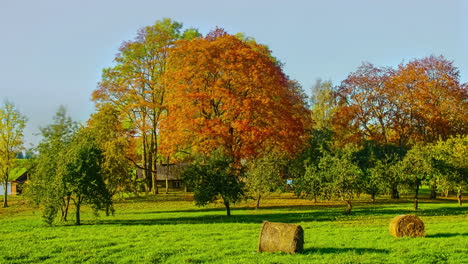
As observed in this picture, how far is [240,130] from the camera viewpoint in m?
35.1

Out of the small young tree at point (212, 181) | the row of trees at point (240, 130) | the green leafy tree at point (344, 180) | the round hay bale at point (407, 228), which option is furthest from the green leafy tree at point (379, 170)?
the round hay bale at point (407, 228)

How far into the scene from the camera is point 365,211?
1186 inches

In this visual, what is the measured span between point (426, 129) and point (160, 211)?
103 ft

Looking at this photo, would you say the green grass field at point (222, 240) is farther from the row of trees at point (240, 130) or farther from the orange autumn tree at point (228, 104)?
the orange autumn tree at point (228, 104)

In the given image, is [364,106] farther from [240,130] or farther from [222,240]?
[222,240]

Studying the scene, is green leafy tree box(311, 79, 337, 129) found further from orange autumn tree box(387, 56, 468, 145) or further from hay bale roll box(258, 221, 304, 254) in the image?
hay bale roll box(258, 221, 304, 254)

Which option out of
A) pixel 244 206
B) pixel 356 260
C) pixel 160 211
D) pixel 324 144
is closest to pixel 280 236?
pixel 356 260

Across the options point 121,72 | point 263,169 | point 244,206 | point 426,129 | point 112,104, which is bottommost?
point 244,206

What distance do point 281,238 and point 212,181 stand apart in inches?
557

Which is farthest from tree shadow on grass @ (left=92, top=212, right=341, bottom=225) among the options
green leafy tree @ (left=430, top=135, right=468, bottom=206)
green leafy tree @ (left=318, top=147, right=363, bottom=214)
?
green leafy tree @ (left=430, top=135, right=468, bottom=206)

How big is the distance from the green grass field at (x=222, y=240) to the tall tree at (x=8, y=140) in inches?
700

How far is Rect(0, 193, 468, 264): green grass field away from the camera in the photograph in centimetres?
1441

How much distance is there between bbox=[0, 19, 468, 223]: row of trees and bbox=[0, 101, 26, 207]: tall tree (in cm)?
841

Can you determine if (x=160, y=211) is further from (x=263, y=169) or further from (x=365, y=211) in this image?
(x=365, y=211)
